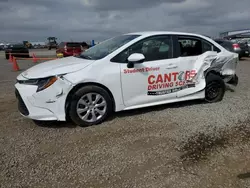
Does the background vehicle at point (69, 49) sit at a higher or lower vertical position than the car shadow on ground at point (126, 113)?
higher

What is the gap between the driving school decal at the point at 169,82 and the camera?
4.30 metres

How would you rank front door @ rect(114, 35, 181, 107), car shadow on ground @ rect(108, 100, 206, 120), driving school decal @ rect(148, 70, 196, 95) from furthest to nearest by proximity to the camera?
car shadow on ground @ rect(108, 100, 206, 120) → driving school decal @ rect(148, 70, 196, 95) → front door @ rect(114, 35, 181, 107)

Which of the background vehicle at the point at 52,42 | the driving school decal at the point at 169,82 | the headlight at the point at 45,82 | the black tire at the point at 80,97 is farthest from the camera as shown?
the background vehicle at the point at 52,42

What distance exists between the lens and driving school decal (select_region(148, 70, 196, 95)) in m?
4.30

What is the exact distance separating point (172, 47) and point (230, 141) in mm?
2090

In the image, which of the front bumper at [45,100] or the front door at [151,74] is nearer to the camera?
the front bumper at [45,100]

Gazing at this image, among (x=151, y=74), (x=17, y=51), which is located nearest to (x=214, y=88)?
(x=151, y=74)

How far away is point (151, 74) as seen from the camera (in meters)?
4.25

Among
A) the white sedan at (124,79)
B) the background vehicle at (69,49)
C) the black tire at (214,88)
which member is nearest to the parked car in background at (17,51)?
the background vehicle at (69,49)

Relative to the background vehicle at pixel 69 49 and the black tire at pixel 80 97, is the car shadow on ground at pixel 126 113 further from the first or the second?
the background vehicle at pixel 69 49

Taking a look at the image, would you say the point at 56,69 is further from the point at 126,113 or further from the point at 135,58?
the point at 126,113

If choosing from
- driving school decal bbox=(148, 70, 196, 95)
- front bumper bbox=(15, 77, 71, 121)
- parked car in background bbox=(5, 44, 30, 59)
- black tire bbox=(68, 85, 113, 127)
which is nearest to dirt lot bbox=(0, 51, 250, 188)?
black tire bbox=(68, 85, 113, 127)

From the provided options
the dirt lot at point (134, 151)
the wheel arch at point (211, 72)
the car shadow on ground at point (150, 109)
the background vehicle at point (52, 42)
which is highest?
the background vehicle at point (52, 42)

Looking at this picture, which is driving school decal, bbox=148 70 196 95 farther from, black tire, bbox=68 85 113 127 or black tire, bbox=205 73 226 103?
black tire, bbox=68 85 113 127
